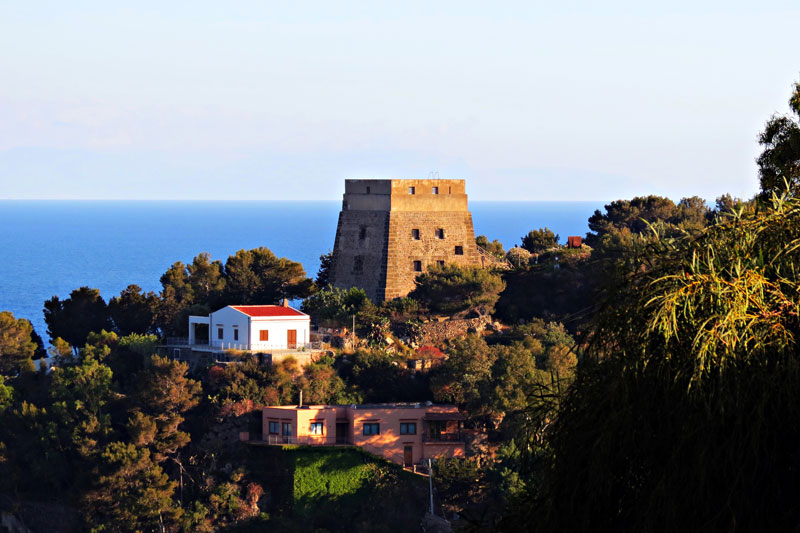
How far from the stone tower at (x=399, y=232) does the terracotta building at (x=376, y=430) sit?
9466 mm

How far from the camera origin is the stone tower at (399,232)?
5569cm

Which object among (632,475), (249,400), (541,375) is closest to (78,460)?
(249,400)

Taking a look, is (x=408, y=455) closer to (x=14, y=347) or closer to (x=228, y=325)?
(x=228, y=325)

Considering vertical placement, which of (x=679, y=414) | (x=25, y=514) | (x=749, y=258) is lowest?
(x=25, y=514)

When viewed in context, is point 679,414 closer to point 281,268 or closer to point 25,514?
point 25,514

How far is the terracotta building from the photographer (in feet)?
152

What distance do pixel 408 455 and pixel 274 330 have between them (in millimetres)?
7301

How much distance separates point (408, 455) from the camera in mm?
46750

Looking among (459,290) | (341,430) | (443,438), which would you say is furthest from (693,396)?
(459,290)

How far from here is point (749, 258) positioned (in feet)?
49.8

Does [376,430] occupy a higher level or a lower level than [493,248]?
lower

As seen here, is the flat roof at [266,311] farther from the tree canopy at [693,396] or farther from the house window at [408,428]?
the tree canopy at [693,396]

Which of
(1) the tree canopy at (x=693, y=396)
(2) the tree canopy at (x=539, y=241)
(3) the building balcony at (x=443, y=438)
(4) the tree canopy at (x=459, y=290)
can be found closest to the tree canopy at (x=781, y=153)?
(1) the tree canopy at (x=693, y=396)

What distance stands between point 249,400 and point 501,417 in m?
8.76
